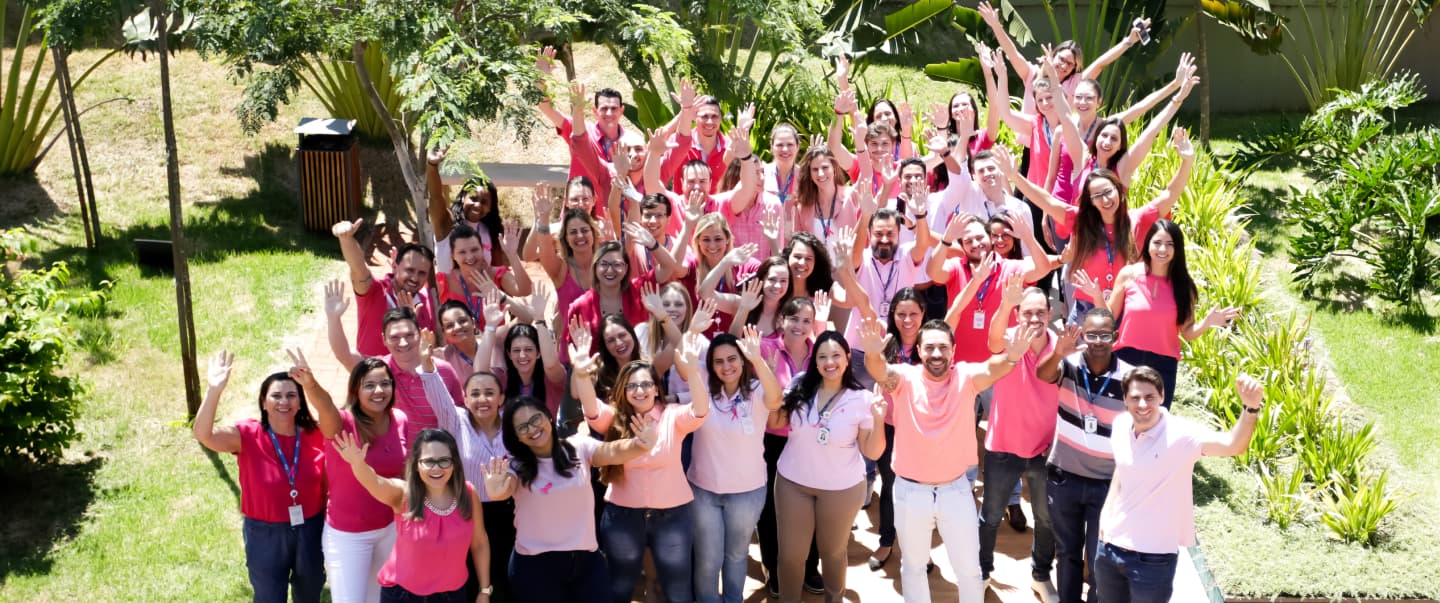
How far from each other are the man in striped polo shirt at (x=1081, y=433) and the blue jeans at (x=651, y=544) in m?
1.79

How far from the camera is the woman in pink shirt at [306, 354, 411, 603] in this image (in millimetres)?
6285

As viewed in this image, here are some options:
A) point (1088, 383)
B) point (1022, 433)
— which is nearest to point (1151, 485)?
point (1088, 383)

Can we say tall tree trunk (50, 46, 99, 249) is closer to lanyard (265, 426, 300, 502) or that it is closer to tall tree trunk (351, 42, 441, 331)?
tall tree trunk (351, 42, 441, 331)

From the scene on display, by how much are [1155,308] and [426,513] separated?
379 cm

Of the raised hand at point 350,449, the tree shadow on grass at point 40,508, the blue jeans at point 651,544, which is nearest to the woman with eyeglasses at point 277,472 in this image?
the raised hand at point 350,449

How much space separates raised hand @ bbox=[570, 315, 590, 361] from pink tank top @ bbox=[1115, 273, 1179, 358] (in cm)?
275

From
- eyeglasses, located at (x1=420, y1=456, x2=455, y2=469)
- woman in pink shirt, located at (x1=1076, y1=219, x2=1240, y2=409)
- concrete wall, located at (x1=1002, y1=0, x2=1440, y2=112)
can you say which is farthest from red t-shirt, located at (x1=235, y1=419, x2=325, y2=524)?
concrete wall, located at (x1=1002, y1=0, x2=1440, y2=112)

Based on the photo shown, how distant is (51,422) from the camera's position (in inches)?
339

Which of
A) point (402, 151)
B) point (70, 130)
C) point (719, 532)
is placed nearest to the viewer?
point (719, 532)

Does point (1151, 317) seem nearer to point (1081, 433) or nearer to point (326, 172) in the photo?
point (1081, 433)

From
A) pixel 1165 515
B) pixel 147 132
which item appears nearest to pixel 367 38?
pixel 1165 515

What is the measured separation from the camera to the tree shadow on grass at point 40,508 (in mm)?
8102

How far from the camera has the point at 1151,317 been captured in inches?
280

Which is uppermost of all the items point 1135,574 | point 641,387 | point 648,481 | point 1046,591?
point 641,387
